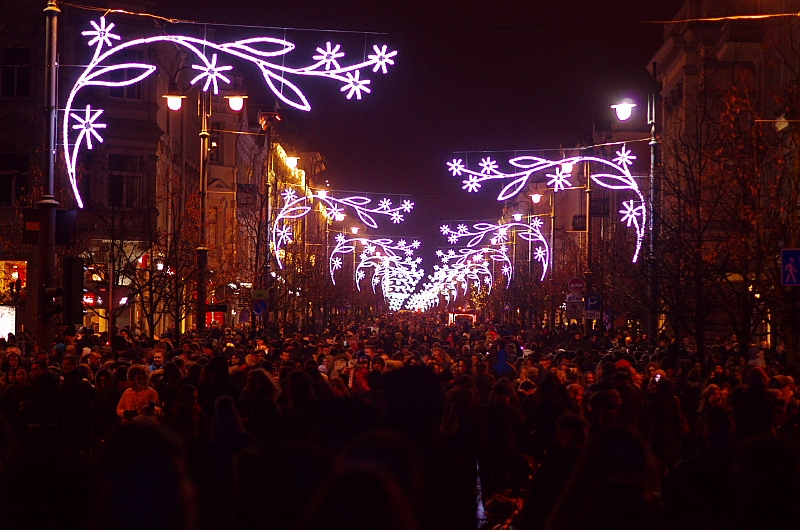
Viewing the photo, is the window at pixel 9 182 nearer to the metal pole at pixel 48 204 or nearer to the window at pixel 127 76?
the window at pixel 127 76

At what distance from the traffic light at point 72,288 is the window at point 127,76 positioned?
30.9 meters

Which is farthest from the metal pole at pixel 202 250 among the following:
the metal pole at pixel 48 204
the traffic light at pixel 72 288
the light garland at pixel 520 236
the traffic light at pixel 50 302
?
the light garland at pixel 520 236

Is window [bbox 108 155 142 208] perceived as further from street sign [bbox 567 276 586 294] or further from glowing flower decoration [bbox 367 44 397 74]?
glowing flower decoration [bbox 367 44 397 74]

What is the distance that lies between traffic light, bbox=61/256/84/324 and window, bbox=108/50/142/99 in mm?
30910

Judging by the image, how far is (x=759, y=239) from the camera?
2334 cm

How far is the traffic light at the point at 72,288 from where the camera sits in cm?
1716

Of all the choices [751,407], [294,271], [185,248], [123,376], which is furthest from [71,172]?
[294,271]

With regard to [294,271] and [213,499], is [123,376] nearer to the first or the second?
[213,499]

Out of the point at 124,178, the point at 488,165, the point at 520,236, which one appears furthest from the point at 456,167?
the point at 520,236

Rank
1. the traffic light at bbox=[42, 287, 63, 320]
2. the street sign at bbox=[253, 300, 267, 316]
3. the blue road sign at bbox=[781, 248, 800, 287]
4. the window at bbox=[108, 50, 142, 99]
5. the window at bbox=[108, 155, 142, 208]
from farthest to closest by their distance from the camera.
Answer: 1. the window at bbox=[108, 50, 142, 99]
2. the window at bbox=[108, 155, 142, 208]
3. the street sign at bbox=[253, 300, 267, 316]
4. the traffic light at bbox=[42, 287, 63, 320]
5. the blue road sign at bbox=[781, 248, 800, 287]

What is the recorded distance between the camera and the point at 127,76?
4844 cm

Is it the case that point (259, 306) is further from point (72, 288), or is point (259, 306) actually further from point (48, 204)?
point (72, 288)

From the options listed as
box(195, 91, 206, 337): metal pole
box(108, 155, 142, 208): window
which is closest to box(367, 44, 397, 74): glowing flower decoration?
box(195, 91, 206, 337): metal pole

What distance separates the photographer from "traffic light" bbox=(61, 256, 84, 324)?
17.2m
